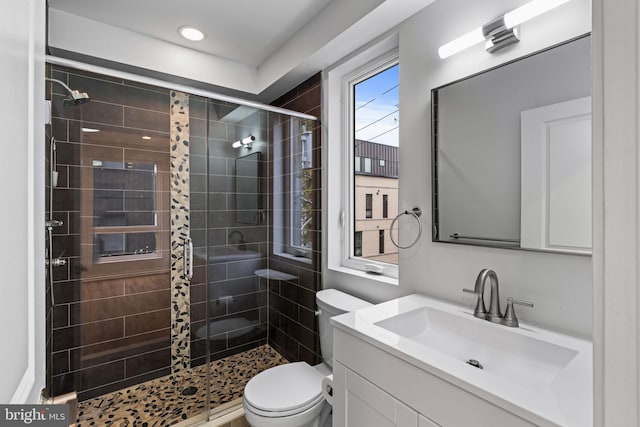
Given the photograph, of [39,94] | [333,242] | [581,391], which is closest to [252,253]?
[333,242]

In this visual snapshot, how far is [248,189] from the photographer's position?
223 centimetres

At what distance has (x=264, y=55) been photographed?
2412 mm

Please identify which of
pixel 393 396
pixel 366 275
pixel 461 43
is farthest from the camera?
pixel 366 275

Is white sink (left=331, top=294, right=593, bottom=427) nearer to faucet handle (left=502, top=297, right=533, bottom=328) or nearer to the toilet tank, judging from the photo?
faucet handle (left=502, top=297, right=533, bottom=328)

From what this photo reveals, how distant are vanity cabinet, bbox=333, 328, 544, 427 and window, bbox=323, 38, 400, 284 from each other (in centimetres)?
68

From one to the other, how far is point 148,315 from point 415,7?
8.63ft

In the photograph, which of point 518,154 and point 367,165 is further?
point 367,165

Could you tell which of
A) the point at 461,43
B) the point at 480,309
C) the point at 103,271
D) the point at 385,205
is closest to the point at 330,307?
the point at 385,205

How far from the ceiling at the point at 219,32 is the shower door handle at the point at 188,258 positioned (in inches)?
50.7

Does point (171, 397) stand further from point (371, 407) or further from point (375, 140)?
point (375, 140)

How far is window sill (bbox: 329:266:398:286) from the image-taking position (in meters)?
1.73

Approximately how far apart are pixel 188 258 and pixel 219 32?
1.61 m

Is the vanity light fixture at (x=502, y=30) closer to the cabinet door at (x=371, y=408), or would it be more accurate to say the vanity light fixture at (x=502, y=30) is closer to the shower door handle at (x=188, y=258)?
the cabinet door at (x=371, y=408)

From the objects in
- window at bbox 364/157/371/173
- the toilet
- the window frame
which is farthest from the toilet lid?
window at bbox 364/157/371/173
